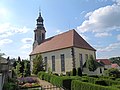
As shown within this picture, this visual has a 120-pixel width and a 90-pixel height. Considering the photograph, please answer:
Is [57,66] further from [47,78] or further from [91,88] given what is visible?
[91,88]

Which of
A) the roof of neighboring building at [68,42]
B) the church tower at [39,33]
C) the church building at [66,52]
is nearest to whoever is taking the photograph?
the church building at [66,52]

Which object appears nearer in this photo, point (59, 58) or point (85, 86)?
point (85, 86)

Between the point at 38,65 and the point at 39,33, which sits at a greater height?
the point at 39,33

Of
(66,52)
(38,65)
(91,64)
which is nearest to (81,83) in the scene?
(91,64)

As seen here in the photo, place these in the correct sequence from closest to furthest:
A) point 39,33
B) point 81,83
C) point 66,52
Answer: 1. point 81,83
2. point 66,52
3. point 39,33

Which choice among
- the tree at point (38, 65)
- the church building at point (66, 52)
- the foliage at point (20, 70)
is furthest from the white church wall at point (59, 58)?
the foliage at point (20, 70)

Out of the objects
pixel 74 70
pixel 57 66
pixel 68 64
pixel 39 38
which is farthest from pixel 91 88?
pixel 39 38

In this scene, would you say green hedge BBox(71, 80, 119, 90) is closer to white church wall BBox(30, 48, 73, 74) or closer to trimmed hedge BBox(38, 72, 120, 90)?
trimmed hedge BBox(38, 72, 120, 90)

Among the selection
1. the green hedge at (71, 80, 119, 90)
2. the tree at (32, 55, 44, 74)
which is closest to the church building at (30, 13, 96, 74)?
the tree at (32, 55, 44, 74)

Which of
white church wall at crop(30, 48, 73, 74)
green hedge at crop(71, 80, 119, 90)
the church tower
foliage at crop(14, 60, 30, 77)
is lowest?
green hedge at crop(71, 80, 119, 90)

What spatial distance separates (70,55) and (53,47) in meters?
6.29

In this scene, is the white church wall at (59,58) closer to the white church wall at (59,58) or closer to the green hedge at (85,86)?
the white church wall at (59,58)

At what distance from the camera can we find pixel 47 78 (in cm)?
2859

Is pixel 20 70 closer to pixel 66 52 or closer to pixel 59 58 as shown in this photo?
pixel 59 58
